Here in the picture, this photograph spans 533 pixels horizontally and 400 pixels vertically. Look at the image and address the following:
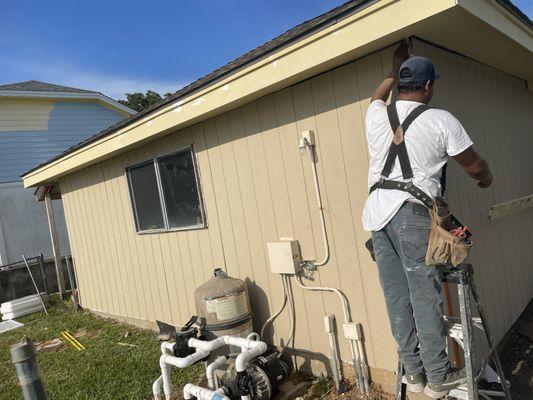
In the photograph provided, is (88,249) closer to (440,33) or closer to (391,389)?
(391,389)

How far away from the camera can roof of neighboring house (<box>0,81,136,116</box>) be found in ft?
41.5

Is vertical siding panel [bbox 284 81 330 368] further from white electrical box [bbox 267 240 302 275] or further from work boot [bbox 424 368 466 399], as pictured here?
work boot [bbox 424 368 466 399]

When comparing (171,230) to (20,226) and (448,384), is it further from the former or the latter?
(20,226)

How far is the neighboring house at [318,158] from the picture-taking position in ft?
9.62

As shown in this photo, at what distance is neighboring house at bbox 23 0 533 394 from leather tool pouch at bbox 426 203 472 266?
1.10m

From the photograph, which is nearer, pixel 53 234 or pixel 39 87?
pixel 53 234

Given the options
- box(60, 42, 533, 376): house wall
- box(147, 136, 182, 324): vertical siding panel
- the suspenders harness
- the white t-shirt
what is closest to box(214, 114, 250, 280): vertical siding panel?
box(60, 42, 533, 376): house wall

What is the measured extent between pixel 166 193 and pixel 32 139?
33.3 ft

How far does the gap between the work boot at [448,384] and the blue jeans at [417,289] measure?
1.0 inches

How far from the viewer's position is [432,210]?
82.7 inches

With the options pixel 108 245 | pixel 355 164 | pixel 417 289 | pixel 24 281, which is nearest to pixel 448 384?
pixel 417 289

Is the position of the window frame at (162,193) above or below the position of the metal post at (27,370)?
above

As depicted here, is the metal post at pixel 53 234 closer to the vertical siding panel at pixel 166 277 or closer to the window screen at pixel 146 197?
the window screen at pixel 146 197

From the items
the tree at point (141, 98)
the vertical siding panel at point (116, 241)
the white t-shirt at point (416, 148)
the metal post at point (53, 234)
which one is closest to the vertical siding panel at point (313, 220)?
the white t-shirt at point (416, 148)
